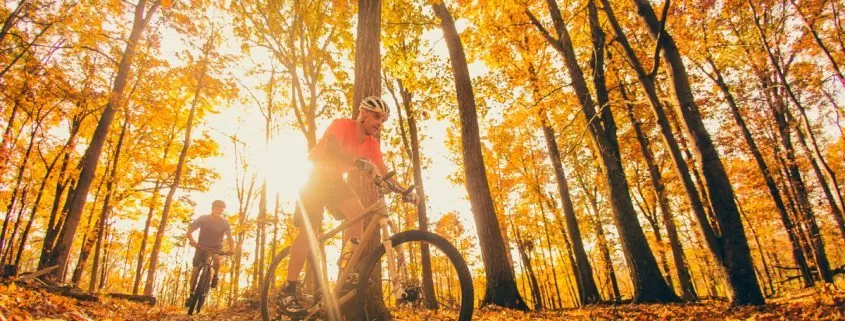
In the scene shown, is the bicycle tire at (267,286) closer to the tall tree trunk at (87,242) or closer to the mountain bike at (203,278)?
the mountain bike at (203,278)

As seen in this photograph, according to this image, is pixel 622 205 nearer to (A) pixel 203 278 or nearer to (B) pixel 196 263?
(A) pixel 203 278

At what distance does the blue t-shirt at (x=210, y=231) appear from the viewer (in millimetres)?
7559

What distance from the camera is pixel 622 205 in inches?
313

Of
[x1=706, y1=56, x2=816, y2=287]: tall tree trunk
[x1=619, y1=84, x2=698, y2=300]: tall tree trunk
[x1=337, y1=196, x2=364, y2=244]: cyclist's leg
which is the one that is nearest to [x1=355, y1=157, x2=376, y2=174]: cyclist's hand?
[x1=337, y1=196, x2=364, y2=244]: cyclist's leg

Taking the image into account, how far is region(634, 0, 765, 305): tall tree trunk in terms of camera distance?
4695mm

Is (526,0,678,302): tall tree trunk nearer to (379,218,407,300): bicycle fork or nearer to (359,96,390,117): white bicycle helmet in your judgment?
(359,96,390,117): white bicycle helmet

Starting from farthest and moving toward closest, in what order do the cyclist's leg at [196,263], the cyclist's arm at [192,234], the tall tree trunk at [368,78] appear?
the cyclist's leg at [196,263]
the cyclist's arm at [192,234]
the tall tree trunk at [368,78]

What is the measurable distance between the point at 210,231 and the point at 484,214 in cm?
564

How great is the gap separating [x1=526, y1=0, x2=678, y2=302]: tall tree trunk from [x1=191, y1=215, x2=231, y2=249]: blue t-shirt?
7859 mm

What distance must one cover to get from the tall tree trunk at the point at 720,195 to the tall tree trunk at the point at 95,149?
1186 cm

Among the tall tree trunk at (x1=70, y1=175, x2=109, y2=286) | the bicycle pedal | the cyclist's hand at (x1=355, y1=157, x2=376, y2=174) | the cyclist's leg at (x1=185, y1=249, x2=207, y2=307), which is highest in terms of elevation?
the tall tree trunk at (x1=70, y1=175, x2=109, y2=286)

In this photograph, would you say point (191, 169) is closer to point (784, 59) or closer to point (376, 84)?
point (376, 84)

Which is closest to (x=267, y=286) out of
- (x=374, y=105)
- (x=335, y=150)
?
(x=335, y=150)

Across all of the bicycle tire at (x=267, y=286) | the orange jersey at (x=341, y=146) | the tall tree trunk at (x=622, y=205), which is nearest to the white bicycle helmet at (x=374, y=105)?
the orange jersey at (x=341, y=146)
